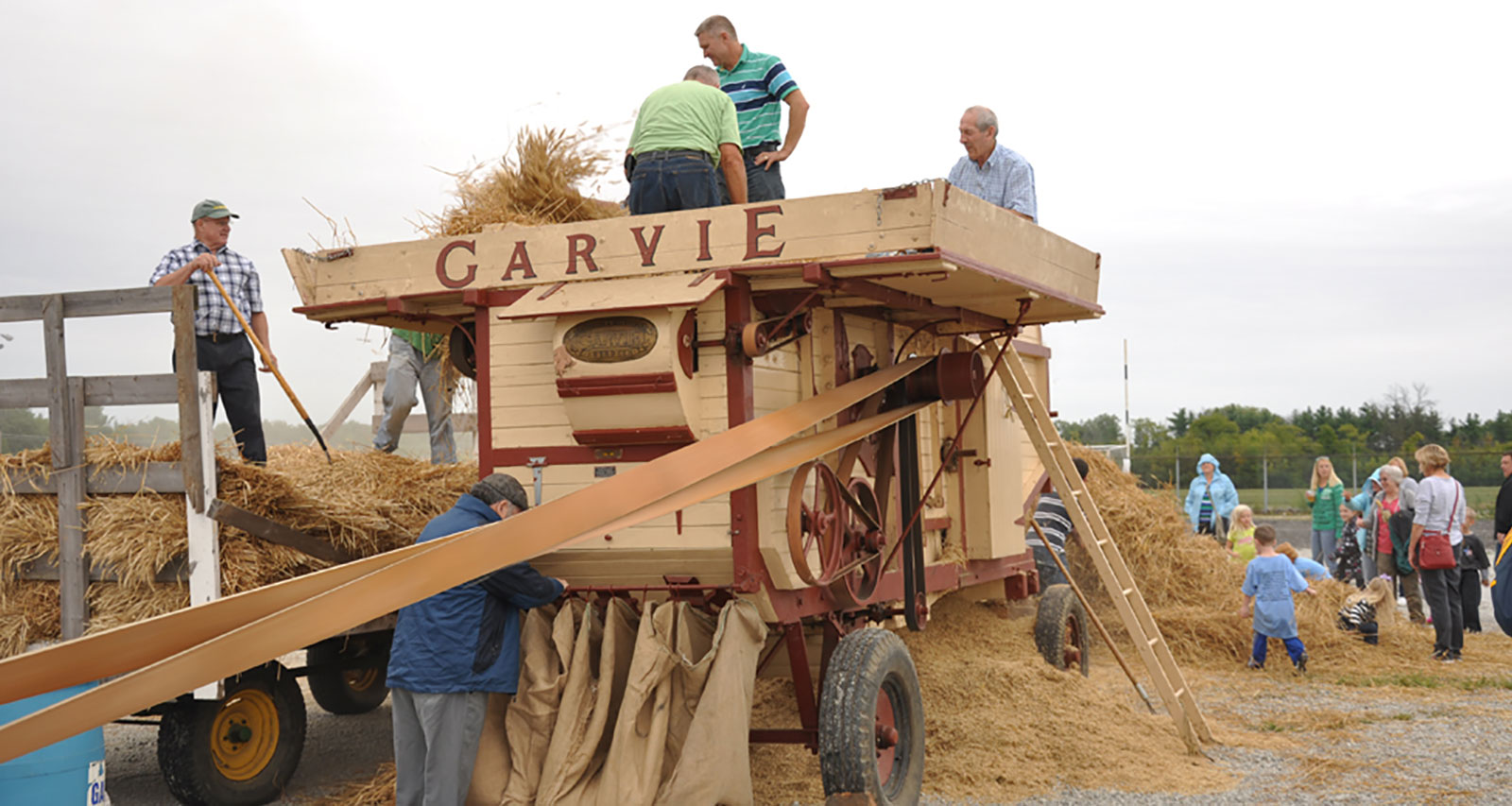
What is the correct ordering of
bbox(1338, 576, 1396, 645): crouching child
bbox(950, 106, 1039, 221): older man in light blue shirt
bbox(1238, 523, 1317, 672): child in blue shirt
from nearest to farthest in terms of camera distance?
bbox(950, 106, 1039, 221): older man in light blue shirt, bbox(1238, 523, 1317, 672): child in blue shirt, bbox(1338, 576, 1396, 645): crouching child

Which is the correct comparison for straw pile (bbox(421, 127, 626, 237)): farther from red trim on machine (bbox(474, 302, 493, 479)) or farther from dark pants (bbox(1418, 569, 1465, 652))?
dark pants (bbox(1418, 569, 1465, 652))

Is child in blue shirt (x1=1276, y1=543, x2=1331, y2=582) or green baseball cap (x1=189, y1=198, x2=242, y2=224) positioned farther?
child in blue shirt (x1=1276, y1=543, x2=1331, y2=582)

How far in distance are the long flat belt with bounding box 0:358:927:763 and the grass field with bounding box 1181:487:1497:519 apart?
2490 centimetres

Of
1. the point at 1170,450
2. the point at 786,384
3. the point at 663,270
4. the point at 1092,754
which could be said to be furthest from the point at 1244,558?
the point at 1170,450

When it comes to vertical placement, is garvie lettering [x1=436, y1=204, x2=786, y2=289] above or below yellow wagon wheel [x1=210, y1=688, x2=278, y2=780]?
above

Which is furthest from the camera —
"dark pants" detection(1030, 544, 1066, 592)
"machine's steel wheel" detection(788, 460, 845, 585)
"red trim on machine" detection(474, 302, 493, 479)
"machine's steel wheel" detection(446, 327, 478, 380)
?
"dark pants" detection(1030, 544, 1066, 592)

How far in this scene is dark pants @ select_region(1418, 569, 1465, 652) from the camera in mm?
10328

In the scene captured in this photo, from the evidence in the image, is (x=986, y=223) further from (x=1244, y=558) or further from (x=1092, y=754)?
(x=1244, y=558)

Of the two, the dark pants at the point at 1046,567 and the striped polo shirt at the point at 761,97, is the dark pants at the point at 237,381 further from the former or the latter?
the dark pants at the point at 1046,567

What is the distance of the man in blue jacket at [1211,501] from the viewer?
51.8ft

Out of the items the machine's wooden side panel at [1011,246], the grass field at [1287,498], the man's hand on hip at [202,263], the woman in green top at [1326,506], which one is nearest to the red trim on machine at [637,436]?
the machine's wooden side panel at [1011,246]

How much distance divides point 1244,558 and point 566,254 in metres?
9.42

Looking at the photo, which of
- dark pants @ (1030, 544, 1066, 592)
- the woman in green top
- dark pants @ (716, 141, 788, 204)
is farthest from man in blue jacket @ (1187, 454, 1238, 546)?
dark pants @ (716, 141, 788, 204)

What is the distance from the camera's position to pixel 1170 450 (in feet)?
113
